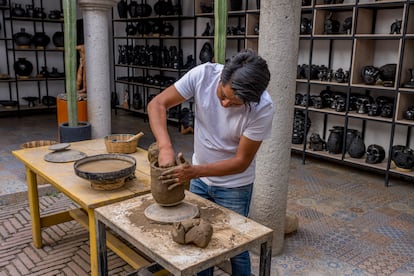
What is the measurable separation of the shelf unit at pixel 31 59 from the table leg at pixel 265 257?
308 inches

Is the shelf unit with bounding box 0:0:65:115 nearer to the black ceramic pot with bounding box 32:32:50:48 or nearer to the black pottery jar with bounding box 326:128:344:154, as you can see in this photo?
the black ceramic pot with bounding box 32:32:50:48

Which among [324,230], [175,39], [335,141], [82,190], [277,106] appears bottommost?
[324,230]

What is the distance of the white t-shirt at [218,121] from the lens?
73.0 inches

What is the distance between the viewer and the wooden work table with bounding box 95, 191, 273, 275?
4.99 ft

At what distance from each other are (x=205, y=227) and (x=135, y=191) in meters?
0.77

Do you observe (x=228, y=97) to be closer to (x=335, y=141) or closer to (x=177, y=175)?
(x=177, y=175)

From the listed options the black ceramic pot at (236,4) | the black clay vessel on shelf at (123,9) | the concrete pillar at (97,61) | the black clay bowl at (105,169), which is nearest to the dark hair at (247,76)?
the black clay bowl at (105,169)

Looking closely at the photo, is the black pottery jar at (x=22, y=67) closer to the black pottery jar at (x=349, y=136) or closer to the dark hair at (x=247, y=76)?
the black pottery jar at (x=349, y=136)

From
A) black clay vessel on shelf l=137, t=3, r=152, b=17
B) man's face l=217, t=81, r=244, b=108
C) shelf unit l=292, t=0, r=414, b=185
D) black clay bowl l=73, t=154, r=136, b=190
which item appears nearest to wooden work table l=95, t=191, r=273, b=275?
black clay bowl l=73, t=154, r=136, b=190

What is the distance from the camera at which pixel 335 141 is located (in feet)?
17.4

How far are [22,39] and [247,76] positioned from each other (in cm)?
790

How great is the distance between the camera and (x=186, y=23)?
793cm

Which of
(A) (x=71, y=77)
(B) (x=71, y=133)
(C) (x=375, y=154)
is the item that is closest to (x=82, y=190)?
(B) (x=71, y=133)

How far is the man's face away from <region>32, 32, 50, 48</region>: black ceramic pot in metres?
7.83
